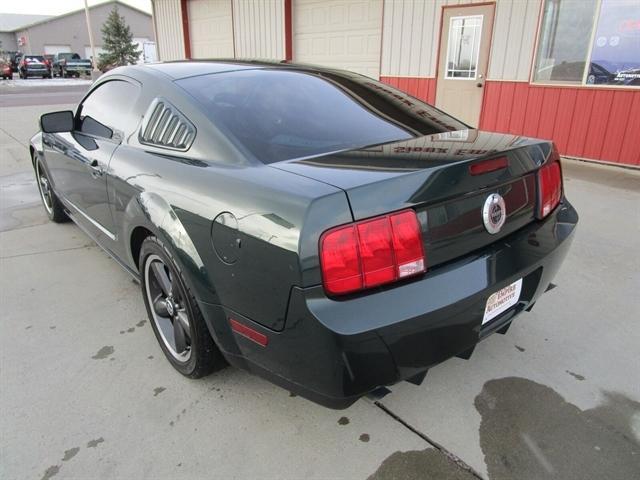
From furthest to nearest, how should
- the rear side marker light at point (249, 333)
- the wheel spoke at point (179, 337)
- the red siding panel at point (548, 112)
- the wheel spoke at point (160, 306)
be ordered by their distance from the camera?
the red siding panel at point (548, 112) < the wheel spoke at point (160, 306) < the wheel spoke at point (179, 337) < the rear side marker light at point (249, 333)

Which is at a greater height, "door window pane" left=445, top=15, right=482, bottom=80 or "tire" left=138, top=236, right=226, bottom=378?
"door window pane" left=445, top=15, right=482, bottom=80

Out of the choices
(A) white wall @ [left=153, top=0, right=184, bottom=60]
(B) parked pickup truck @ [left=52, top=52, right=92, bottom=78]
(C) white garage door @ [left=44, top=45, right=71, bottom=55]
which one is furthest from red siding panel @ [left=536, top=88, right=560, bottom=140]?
(C) white garage door @ [left=44, top=45, right=71, bottom=55]

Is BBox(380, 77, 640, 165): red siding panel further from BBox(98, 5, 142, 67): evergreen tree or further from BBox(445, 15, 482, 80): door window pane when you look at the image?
BBox(98, 5, 142, 67): evergreen tree

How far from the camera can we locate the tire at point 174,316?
206cm

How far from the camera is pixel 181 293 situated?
208cm

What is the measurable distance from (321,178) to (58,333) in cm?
207

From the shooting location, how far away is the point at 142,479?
179 cm

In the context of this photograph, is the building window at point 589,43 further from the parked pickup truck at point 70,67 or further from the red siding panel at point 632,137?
the parked pickup truck at point 70,67

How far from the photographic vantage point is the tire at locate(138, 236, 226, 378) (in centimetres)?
206

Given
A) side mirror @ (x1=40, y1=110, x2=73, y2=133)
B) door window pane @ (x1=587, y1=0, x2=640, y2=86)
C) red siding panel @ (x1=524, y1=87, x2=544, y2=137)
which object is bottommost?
red siding panel @ (x1=524, y1=87, x2=544, y2=137)

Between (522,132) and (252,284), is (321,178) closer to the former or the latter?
(252,284)

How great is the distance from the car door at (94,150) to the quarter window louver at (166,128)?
0.97 feet

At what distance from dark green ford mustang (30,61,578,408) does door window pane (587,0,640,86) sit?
15.4 feet

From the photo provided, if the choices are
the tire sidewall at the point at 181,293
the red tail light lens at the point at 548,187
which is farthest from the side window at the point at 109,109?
the red tail light lens at the point at 548,187
